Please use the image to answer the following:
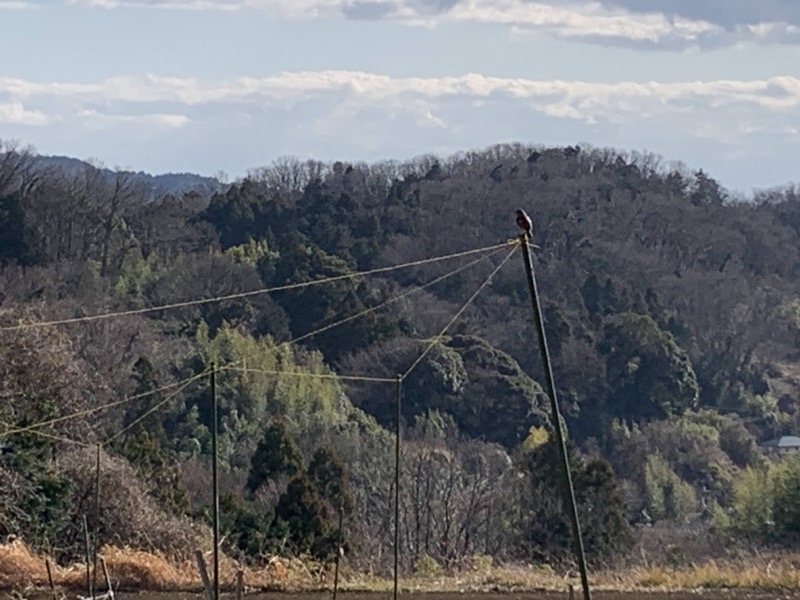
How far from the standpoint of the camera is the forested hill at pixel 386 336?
19828 millimetres

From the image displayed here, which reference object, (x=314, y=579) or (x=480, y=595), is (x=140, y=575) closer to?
(x=314, y=579)

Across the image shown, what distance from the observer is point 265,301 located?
39562 mm

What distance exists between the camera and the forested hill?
19.8m

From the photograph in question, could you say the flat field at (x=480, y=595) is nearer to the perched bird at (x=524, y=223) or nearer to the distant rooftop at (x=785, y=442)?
the perched bird at (x=524, y=223)

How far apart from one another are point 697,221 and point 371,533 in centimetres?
3612

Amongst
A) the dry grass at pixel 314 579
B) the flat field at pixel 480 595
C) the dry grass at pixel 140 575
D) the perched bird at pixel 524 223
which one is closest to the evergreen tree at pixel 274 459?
the dry grass at pixel 314 579

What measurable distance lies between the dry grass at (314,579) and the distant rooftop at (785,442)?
101ft

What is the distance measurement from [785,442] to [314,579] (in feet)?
109

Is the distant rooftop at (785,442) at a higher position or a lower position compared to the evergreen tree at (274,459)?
lower

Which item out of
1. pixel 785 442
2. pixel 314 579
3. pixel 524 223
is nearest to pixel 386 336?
pixel 785 442

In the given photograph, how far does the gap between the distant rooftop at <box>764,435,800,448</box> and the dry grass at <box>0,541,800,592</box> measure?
3083cm

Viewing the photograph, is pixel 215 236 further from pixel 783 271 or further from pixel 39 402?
pixel 39 402

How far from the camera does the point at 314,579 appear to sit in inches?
501

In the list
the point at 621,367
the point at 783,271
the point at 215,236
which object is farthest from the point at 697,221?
the point at 215,236
